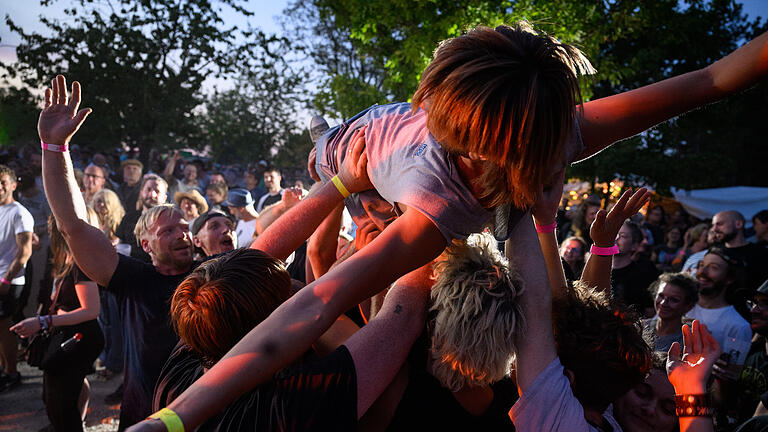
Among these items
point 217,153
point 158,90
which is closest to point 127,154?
point 158,90

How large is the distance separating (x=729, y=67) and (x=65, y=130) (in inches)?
102

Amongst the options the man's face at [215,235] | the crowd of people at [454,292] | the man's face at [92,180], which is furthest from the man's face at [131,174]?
the crowd of people at [454,292]

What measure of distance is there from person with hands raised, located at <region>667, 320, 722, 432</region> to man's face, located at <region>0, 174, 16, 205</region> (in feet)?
21.3

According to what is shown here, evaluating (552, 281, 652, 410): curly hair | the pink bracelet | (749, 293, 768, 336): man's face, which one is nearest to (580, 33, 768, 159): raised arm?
(552, 281, 652, 410): curly hair

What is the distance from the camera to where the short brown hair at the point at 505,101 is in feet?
4.84

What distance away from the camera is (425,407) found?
1.71 meters

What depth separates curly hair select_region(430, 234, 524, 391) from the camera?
1.57 meters

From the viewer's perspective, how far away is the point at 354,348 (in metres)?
1.62

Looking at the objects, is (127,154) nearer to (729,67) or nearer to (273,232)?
(273,232)

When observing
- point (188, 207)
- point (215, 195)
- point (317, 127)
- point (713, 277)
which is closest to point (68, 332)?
point (188, 207)

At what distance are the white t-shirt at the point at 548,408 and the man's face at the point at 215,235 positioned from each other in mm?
2812

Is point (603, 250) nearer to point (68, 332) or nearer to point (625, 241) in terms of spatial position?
point (625, 241)

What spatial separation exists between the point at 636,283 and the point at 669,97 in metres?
4.38

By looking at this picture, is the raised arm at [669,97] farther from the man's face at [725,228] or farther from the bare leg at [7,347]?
the bare leg at [7,347]
